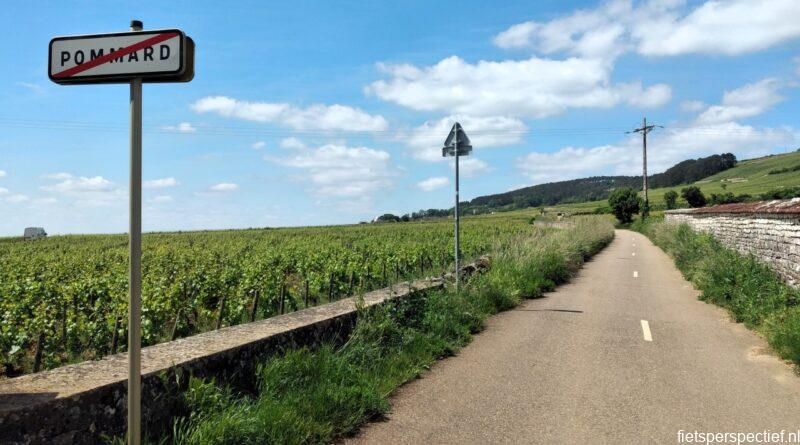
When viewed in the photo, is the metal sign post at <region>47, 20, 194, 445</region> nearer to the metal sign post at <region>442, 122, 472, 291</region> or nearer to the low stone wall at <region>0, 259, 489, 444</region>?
the low stone wall at <region>0, 259, 489, 444</region>

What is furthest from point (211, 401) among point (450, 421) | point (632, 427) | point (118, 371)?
point (632, 427)

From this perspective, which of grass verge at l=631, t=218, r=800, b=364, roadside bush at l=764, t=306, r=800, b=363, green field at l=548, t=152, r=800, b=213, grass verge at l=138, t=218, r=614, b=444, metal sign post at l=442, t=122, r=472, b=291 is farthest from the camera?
green field at l=548, t=152, r=800, b=213

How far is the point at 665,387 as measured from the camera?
6.18 m

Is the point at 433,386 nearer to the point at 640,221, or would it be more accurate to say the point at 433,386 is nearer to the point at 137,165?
the point at 137,165

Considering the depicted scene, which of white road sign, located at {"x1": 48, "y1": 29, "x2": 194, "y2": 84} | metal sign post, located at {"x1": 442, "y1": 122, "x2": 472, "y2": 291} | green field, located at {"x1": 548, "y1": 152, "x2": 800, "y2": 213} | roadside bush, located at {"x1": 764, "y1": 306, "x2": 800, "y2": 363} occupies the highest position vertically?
green field, located at {"x1": 548, "y1": 152, "x2": 800, "y2": 213}

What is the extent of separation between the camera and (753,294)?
10688 millimetres

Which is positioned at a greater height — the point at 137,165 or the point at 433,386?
the point at 137,165

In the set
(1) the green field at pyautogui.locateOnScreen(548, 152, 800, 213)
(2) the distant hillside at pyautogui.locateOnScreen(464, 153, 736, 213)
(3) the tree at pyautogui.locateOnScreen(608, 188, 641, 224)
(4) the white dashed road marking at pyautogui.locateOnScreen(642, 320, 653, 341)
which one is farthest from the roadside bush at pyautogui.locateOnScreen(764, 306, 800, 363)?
(2) the distant hillside at pyautogui.locateOnScreen(464, 153, 736, 213)

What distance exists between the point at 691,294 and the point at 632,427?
10.3 metres

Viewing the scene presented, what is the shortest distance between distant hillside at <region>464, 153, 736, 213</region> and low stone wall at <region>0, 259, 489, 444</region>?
497 ft

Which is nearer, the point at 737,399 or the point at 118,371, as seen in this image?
the point at 118,371

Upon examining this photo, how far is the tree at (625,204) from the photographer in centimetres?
7788

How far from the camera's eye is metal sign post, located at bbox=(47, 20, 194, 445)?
3.09m

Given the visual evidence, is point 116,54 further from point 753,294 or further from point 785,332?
point 753,294
